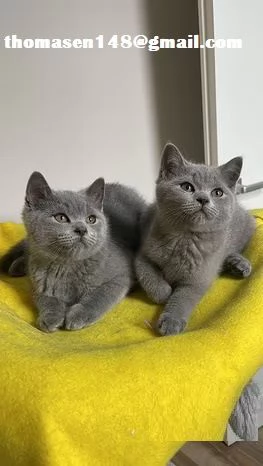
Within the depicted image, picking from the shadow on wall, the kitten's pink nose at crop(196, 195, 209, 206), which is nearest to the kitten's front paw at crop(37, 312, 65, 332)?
the kitten's pink nose at crop(196, 195, 209, 206)

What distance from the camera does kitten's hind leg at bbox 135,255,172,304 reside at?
40.6 inches

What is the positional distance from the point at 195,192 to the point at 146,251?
19 cm

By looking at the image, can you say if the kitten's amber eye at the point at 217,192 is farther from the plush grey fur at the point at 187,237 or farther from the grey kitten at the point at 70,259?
the grey kitten at the point at 70,259

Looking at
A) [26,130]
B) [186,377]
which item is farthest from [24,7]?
[186,377]

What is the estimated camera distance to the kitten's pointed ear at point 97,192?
3.46 ft

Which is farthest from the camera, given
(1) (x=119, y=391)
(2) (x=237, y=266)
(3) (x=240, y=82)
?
(3) (x=240, y=82)

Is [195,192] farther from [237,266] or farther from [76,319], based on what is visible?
[76,319]

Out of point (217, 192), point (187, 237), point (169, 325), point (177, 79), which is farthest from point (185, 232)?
point (177, 79)

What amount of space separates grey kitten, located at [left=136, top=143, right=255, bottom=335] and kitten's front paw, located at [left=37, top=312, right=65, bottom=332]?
0.21 meters

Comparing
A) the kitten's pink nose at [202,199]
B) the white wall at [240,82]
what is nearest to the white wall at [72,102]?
the white wall at [240,82]

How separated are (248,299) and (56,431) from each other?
1.57ft

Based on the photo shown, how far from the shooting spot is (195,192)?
988mm

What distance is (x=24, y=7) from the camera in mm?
1447

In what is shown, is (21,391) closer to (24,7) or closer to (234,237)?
(234,237)
